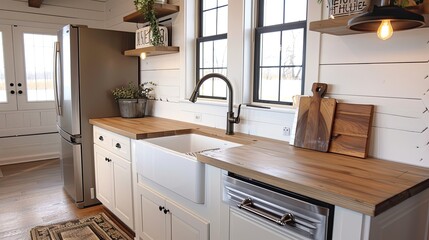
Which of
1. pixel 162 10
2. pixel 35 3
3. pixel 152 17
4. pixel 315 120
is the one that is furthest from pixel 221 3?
pixel 35 3

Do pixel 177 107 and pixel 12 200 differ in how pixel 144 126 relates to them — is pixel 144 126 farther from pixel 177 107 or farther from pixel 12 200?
pixel 12 200

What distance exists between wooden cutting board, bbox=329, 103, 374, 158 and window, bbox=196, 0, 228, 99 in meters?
1.21

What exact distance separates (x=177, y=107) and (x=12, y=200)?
215 centimetres

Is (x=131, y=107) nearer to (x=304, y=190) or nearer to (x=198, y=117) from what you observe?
(x=198, y=117)

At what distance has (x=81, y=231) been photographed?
2.77 m

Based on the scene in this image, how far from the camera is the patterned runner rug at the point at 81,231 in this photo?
2670 mm

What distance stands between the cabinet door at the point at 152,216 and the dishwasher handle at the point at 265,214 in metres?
0.83

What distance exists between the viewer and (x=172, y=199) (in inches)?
79.3

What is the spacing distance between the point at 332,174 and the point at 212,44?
184cm

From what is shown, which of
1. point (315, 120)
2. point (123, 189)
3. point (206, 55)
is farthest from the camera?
point (206, 55)

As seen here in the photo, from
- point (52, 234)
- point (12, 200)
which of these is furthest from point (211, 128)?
point (12, 200)

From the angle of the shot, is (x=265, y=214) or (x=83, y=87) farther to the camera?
(x=83, y=87)

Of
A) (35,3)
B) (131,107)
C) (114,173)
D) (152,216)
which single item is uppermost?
(35,3)

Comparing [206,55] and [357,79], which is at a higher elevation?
[206,55]
